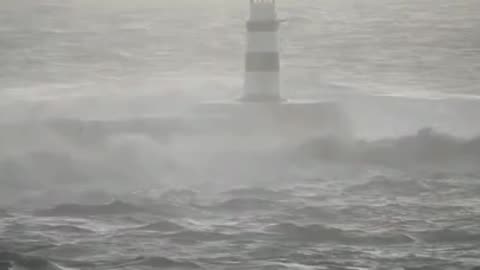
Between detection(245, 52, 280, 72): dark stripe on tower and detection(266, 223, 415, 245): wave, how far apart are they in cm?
655

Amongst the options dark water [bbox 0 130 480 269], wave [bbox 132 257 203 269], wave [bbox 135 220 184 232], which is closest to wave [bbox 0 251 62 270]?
dark water [bbox 0 130 480 269]

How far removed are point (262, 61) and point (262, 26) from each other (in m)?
0.47

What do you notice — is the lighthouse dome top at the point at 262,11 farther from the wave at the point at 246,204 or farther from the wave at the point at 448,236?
the wave at the point at 448,236

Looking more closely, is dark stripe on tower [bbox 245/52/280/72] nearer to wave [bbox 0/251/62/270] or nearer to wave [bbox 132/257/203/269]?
wave [bbox 132/257/203/269]

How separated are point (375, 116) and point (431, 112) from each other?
2.02m

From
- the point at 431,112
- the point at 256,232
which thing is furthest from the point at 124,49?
the point at 256,232

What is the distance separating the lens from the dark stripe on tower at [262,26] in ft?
54.4

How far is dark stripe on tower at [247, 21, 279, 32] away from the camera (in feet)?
54.4

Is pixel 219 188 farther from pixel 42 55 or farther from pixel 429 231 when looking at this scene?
pixel 42 55

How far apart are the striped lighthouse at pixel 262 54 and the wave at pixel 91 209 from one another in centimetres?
542

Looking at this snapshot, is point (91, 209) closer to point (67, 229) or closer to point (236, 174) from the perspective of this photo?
point (67, 229)

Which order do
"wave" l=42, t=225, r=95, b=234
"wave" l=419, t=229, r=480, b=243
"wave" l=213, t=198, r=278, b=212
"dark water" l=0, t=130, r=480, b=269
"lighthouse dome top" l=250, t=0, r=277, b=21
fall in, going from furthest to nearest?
"lighthouse dome top" l=250, t=0, r=277, b=21, "wave" l=213, t=198, r=278, b=212, "wave" l=42, t=225, r=95, b=234, "wave" l=419, t=229, r=480, b=243, "dark water" l=0, t=130, r=480, b=269

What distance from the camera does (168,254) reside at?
9.05 m

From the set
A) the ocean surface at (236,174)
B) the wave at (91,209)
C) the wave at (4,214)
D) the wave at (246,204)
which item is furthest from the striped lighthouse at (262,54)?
the wave at (4,214)
